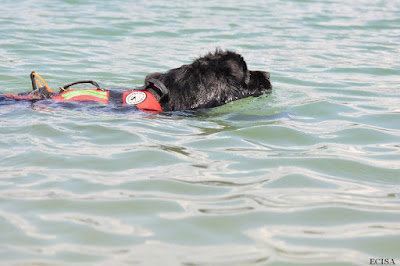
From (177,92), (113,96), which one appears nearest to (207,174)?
(177,92)

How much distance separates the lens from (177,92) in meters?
6.16

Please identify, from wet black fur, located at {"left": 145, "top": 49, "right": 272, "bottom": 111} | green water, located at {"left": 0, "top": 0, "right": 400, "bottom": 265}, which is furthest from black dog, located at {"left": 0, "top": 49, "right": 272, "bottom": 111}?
green water, located at {"left": 0, "top": 0, "right": 400, "bottom": 265}

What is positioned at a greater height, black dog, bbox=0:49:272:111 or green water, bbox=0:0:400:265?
black dog, bbox=0:49:272:111

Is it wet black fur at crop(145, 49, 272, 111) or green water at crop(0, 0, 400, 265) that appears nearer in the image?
green water at crop(0, 0, 400, 265)

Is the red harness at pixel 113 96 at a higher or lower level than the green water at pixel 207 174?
higher

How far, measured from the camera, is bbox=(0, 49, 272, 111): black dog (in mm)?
6094

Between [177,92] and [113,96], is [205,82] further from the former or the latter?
[113,96]

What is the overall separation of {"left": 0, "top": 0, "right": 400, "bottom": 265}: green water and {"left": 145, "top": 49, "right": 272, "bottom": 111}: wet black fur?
17 centimetres

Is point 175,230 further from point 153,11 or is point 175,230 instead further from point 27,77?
point 153,11

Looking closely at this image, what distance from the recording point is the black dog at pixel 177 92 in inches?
240

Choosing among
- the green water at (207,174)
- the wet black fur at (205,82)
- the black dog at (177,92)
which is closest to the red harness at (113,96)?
the black dog at (177,92)

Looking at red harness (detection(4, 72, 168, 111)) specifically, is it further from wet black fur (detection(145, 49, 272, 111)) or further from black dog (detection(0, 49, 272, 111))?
wet black fur (detection(145, 49, 272, 111))

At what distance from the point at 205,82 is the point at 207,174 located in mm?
2189

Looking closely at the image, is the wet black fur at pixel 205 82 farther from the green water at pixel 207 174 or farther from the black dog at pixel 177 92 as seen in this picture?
the green water at pixel 207 174
